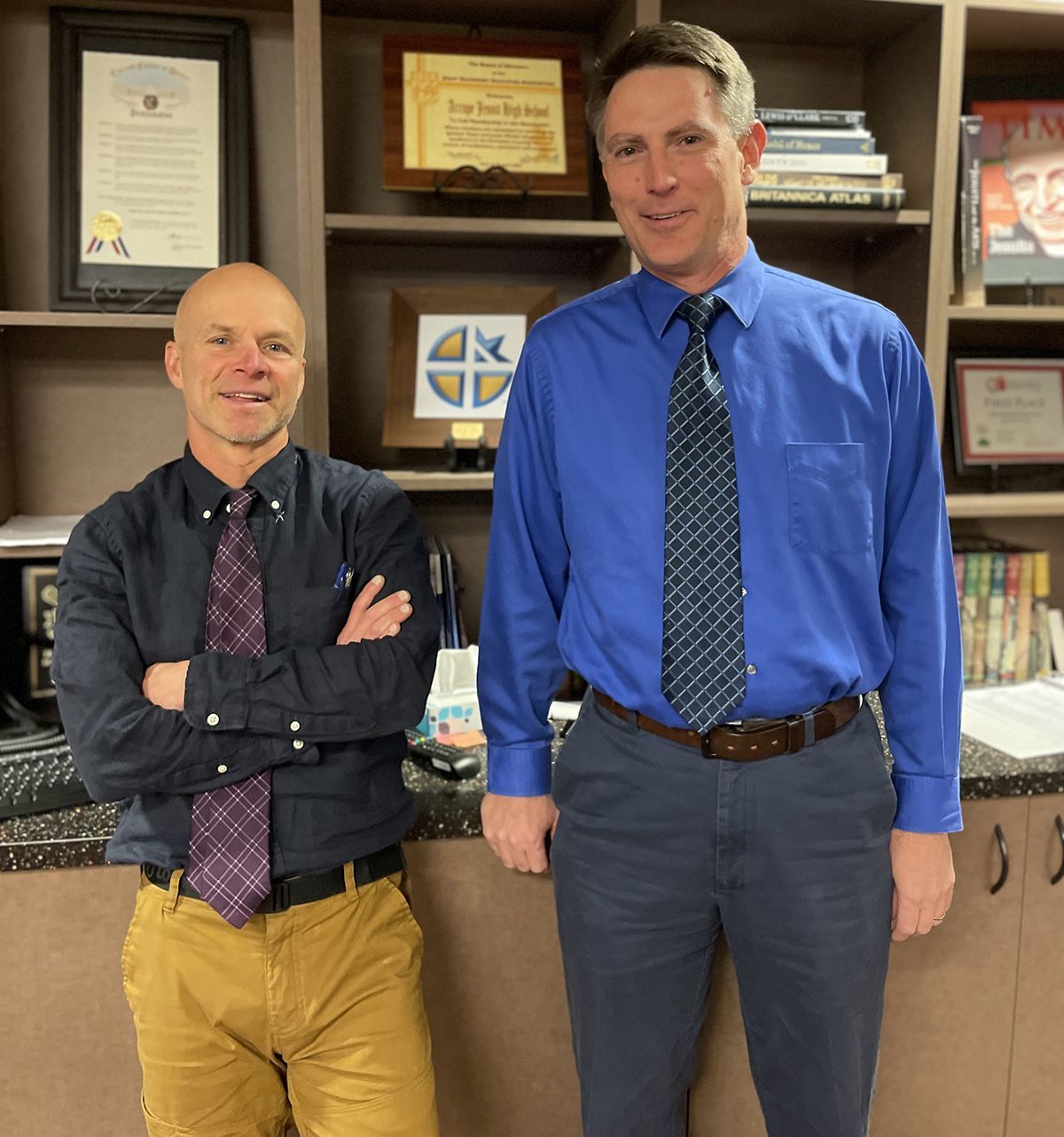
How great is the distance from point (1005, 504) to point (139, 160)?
174cm

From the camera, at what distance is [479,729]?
6.13 feet

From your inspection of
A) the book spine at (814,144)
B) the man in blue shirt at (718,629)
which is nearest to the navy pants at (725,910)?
the man in blue shirt at (718,629)

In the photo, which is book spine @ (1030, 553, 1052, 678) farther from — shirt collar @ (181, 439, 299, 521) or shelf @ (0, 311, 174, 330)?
shelf @ (0, 311, 174, 330)

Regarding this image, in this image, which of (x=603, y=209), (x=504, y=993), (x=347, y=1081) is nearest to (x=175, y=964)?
(x=347, y=1081)

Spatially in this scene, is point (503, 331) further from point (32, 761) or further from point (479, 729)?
point (32, 761)

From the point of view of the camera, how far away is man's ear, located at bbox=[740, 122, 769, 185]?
4.31 ft

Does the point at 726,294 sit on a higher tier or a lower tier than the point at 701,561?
higher

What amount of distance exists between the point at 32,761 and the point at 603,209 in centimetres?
142

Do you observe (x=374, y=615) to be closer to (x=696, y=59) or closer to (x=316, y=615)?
(x=316, y=615)

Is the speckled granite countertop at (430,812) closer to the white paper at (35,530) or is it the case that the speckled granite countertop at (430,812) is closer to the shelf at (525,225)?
the white paper at (35,530)

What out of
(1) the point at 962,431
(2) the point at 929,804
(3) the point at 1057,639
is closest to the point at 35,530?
(2) the point at 929,804

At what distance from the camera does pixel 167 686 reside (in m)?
1.29

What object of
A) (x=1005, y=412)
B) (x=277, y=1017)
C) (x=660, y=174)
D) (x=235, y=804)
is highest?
A: (x=660, y=174)

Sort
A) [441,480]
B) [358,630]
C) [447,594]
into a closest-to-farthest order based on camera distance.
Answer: [358,630] < [441,480] < [447,594]
